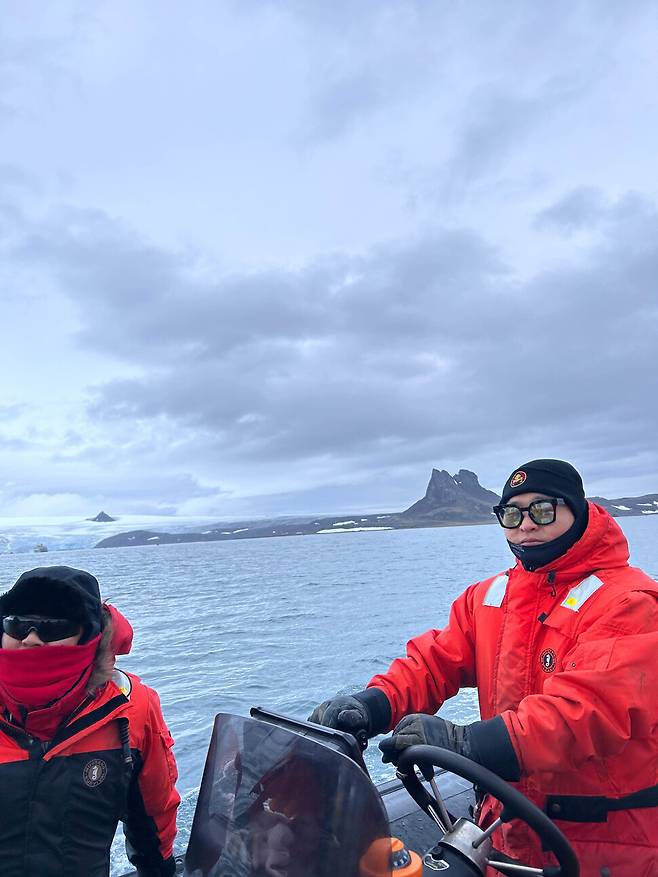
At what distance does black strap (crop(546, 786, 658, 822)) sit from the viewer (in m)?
1.78

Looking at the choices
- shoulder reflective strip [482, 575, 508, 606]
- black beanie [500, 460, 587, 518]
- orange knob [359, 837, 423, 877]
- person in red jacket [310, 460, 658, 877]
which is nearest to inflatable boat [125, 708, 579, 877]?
orange knob [359, 837, 423, 877]

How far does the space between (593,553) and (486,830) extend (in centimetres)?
92

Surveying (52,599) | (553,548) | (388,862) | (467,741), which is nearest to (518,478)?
(553,548)

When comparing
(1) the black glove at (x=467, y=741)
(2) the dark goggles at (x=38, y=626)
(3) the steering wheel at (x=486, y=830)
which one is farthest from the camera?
(2) the dark goggles at (x=38, y=626)

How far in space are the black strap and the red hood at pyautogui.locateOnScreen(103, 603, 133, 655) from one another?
1.43 m

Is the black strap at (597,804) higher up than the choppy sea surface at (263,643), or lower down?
higher up

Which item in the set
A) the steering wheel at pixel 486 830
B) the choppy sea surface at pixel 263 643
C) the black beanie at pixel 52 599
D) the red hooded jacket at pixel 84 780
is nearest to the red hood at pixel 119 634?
the red hooded jacket at pixel 84 780

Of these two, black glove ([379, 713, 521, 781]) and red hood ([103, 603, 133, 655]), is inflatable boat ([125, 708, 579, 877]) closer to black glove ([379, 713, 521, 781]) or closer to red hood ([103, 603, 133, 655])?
black glove ([379, 713, 521, 781])

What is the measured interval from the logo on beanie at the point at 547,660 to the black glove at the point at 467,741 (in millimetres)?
358

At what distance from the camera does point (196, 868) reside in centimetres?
139

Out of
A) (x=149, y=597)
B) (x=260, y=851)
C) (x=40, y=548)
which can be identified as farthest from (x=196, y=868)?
(x=40, y=548)

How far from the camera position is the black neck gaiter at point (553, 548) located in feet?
6.63

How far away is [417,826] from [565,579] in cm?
143

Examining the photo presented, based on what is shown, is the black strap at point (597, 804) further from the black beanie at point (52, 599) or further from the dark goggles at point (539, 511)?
the black beanie at point (52, 599)
